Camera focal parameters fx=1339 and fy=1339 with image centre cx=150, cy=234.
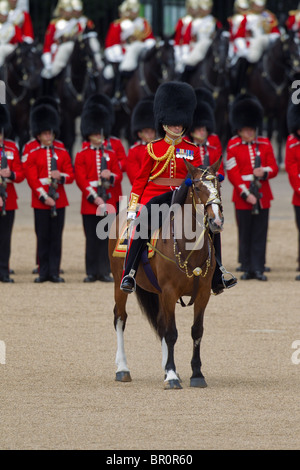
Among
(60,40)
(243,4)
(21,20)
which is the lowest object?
(60,40)

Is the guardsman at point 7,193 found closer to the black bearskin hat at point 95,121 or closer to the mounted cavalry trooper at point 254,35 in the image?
the black bearskin hat at point 95,121

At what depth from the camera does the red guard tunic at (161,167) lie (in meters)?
7.07

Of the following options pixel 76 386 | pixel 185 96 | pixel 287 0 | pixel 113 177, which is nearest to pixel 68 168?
pixel 113 177

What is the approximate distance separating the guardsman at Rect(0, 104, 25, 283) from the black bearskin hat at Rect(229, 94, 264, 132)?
1921mm

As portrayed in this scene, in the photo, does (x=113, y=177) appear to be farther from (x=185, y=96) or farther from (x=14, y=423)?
(x=14, y=423)

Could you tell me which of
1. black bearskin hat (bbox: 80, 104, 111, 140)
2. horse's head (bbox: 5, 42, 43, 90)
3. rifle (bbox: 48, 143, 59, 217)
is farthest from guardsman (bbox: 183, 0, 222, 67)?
rifle (bbox: 48, 143, 59, 217)

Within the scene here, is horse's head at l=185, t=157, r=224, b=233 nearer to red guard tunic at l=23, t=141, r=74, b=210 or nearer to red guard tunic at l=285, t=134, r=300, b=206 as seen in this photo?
red guard tunic at l=23, t=141, r=74, b=210

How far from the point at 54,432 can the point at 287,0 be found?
1899 cm

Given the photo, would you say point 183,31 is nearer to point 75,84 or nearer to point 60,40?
point 60,40

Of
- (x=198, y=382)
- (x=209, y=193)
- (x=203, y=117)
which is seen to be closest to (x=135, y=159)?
(x=203, y=117)

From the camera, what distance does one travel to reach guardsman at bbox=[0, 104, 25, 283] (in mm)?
10859

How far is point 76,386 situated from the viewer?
6.89 metres

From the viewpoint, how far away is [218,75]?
58.3ft

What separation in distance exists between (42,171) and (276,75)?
780 centimetres
